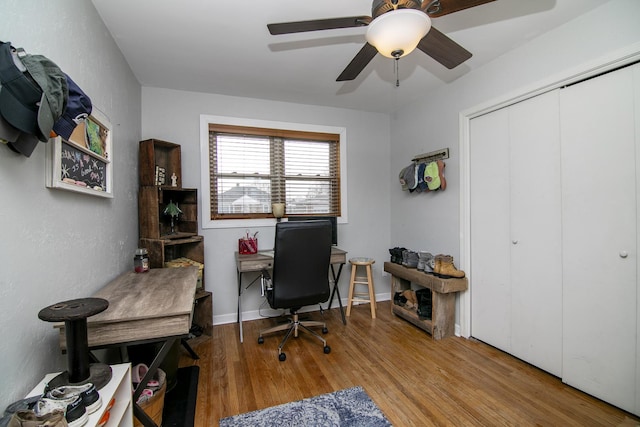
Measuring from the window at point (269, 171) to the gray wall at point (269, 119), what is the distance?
0.52 ft

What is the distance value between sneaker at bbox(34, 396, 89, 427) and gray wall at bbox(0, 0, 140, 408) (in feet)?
0.81

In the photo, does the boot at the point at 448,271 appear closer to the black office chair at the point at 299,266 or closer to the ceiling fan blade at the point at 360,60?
the black office chair at the point at 299,266

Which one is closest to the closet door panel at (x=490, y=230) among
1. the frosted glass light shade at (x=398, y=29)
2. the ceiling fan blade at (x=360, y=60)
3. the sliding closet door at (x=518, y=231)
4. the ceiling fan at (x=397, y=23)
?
Result: the sliding closet door at (x=518, y=231)

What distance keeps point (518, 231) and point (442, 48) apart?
61.7 inches

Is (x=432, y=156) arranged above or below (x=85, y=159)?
above

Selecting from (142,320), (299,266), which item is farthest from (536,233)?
(142,320)

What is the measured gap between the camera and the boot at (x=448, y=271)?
264cm

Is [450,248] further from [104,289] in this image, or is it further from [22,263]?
[22,263]

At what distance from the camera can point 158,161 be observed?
277 cm

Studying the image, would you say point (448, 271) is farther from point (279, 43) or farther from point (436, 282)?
point (279, 43)

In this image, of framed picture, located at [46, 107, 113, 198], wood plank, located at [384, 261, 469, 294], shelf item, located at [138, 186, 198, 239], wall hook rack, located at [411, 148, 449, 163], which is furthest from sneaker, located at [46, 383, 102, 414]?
wall hook rack, located at [411, 148, 449, 163]

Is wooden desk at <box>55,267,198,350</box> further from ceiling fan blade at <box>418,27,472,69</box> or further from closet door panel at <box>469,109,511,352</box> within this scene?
closet door panel at <box>469,109,511,352</box>

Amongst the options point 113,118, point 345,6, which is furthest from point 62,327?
point 345,6

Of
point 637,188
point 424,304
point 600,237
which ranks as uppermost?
point 637,188
